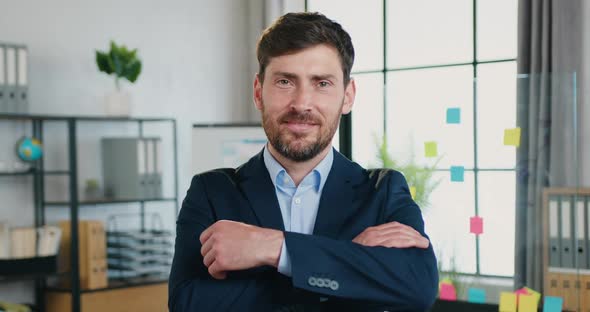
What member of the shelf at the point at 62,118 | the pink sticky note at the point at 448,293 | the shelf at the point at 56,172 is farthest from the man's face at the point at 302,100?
the shelf at the point at 56,172

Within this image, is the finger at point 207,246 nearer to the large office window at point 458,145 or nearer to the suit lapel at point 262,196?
the suit lapel at point 262,196

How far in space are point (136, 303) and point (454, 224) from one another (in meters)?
2.47

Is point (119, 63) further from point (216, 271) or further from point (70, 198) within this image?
point (216, 271)

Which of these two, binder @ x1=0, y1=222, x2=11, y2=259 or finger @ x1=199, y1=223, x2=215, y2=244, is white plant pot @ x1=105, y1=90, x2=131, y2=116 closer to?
binder @ x1=0, y1=222, x2=11, y2=259

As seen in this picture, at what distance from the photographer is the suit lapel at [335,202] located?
4.74 ft

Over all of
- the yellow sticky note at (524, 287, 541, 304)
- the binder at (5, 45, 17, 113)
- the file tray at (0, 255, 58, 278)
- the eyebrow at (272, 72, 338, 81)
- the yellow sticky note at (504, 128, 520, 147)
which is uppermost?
the binder at (5, 45, 17, 113)

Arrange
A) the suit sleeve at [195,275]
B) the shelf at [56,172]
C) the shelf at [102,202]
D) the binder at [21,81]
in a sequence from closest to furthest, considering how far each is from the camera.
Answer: the suit sleeve at [195,275]
the binder at [21,81]
the shelf at [56,172]
the shelf at [102,202]

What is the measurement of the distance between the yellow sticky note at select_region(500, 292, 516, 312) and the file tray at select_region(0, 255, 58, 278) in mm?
2644

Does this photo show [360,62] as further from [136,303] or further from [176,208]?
[136,303]

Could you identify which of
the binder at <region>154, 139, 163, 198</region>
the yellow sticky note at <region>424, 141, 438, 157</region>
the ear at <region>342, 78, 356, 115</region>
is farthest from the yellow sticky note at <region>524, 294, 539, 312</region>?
the binder at <region>154, 139, 163, 198</region>

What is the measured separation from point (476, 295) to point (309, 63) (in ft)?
6.86

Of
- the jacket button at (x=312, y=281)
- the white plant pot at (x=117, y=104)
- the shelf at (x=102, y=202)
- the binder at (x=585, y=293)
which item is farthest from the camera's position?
the white plant pot at (x=117, y=104)

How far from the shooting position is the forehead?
1.40 m

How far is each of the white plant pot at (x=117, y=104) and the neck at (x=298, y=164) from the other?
352 cm
